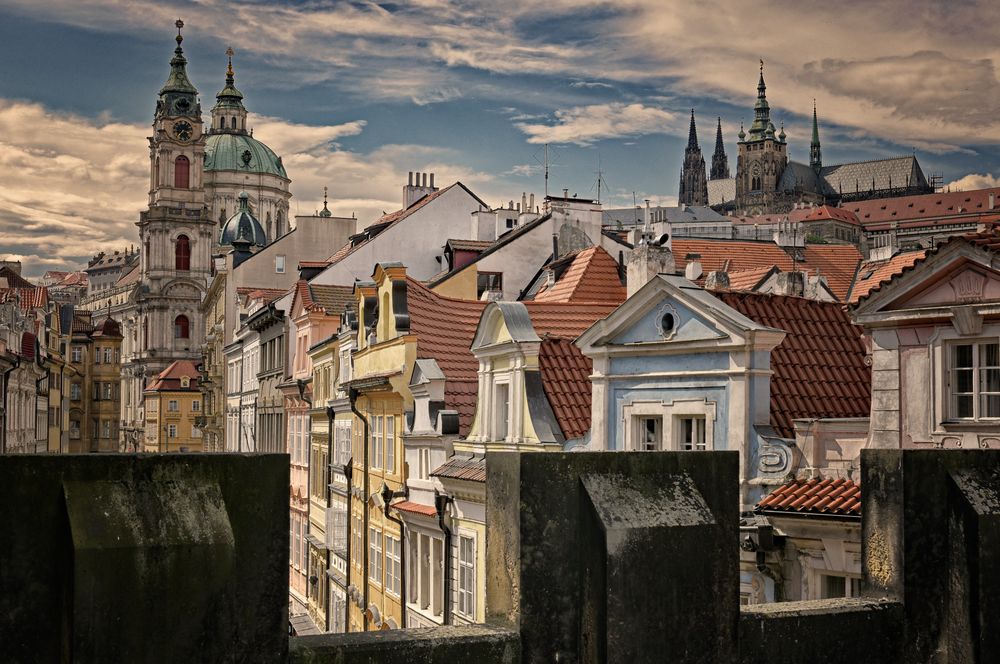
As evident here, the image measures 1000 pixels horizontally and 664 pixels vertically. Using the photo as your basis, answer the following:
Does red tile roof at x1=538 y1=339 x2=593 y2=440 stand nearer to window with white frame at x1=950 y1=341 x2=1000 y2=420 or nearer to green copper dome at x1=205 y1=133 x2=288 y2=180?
window with white frame at x1=950 y1=341 x2=1000 y2=420

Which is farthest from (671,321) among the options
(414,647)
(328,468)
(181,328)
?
(181,328)

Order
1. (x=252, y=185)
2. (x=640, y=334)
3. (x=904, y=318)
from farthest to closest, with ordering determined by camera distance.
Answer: (x=252, y=185), (x=640, y=334), (x=904, y=318)

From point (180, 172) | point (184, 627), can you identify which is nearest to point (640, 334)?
point (184, 627)

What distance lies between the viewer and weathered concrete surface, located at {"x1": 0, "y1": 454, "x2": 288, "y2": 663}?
4.20 metres

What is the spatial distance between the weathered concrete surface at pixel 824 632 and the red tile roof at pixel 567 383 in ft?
42.2

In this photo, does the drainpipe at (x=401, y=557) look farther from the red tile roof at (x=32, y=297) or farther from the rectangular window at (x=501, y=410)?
the red tile roof at (x=32, y=297)

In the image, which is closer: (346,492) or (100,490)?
(100,490)

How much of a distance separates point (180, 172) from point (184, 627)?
14057 cm

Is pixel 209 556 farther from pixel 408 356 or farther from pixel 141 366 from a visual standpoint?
pixel 141 366

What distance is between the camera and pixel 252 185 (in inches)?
6777

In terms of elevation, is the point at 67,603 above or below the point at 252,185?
below

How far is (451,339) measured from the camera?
83.3ft

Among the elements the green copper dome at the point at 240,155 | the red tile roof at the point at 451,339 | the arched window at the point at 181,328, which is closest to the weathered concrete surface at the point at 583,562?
the red tile roof at the point at 451,339

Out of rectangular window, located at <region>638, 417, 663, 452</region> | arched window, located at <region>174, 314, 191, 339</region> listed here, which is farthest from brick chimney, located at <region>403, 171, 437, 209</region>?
arched window, located at <region>174, 314, 191, 339</region>
